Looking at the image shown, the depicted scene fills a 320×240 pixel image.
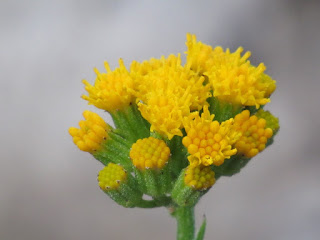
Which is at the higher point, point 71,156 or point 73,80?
point 73,80

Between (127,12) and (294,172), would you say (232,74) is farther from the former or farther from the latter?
(127,12)

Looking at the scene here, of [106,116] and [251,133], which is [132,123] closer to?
[251,133]

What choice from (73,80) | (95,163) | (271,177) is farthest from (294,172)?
(73,80)

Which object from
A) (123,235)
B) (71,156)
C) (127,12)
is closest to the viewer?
(123,235)

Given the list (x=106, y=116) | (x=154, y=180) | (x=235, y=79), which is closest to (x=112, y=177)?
(x=154, y=180)

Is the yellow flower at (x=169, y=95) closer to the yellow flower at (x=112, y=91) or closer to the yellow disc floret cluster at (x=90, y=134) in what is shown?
the yellow flower at (x=112, y=91)

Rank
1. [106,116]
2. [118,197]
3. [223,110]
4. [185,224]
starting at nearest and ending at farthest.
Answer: [118,197], [223,110], [185,224], [106,116]

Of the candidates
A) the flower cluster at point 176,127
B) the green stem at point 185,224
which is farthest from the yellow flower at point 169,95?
the green stem at point 185,224
